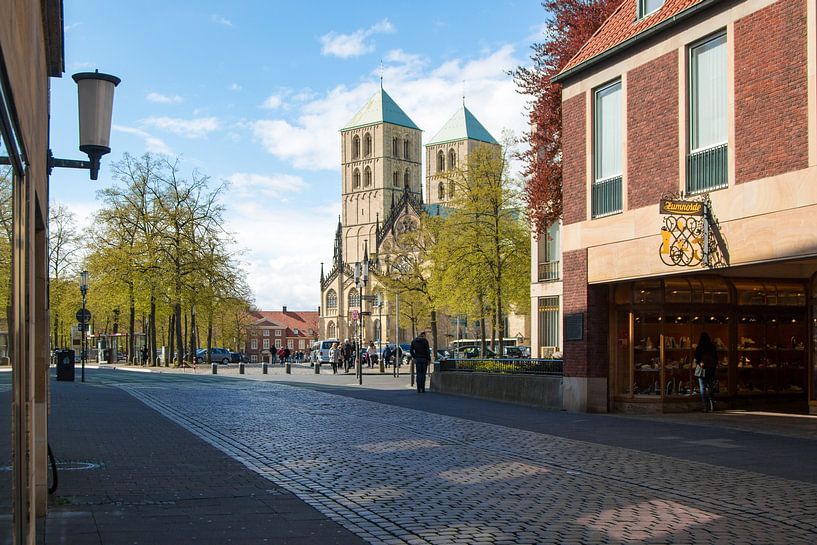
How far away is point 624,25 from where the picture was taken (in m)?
19.2

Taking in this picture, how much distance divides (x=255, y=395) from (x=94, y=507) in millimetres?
17238

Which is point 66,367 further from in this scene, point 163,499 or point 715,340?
point 163,499

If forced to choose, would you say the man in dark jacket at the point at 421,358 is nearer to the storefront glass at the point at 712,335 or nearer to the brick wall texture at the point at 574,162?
the brick wall texture at the point at 574,162

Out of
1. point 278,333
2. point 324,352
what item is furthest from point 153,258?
point 278,333

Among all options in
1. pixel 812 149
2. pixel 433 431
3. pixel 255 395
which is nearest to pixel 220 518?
pixel 433 431

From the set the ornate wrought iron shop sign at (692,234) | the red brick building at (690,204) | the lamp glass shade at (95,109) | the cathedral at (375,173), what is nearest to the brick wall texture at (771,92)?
the red brick building at (690,204)

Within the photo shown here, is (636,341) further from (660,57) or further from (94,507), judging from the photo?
(94,507)

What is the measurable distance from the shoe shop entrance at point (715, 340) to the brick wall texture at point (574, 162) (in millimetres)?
1897

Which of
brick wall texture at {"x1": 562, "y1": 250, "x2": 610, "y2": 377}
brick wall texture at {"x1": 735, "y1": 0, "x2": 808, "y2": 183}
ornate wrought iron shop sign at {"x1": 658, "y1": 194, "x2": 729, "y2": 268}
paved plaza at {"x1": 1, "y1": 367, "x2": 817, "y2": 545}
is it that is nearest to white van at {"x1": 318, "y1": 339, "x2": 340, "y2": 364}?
brick wall texture at {"x1": 562, "y1": 250, "x2": 610, "y2": 377}

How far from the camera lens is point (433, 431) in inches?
606

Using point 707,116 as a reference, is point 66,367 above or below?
below

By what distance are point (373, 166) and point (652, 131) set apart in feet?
399

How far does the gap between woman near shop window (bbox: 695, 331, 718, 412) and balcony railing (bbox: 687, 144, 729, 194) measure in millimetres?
3865

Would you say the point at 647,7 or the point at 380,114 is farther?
the point at 380,114
